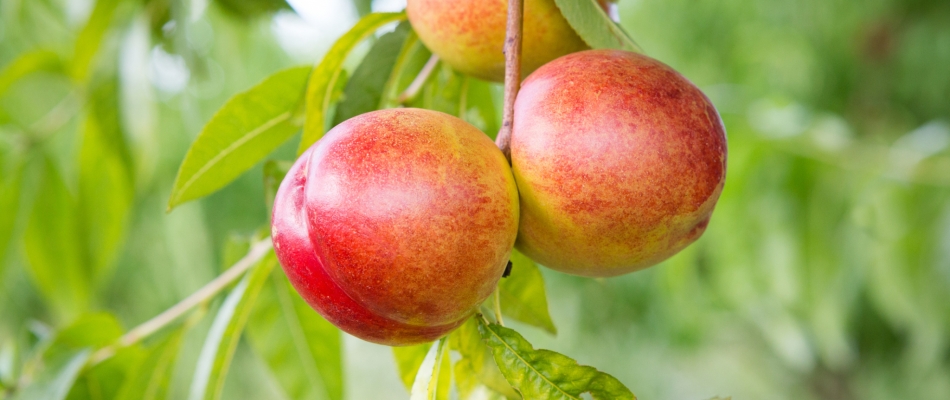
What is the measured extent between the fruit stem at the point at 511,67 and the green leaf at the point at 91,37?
3.11 feet

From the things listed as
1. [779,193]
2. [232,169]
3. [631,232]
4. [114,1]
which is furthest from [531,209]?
[779,193]

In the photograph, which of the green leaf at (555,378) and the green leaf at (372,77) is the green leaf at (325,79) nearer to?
the green leaf at (372,77)

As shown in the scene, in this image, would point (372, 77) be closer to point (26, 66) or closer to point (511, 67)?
point (511, 67)

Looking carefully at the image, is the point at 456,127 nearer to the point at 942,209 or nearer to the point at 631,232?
the point at 631,232

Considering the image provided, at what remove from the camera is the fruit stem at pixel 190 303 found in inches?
36.9

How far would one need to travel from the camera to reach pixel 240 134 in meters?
0.71

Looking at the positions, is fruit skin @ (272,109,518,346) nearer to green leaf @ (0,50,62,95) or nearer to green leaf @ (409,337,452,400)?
green leaf @ (409,337,452,400)

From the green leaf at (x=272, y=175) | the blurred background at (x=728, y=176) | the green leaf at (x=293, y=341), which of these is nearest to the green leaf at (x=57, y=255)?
the blurred background at (x=728, y=176)

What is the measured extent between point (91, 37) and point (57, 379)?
0.60 meters

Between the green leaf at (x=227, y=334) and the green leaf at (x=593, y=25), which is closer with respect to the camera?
the green leaf at (x=593, y=25)

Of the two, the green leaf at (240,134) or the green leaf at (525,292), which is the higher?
the green leaf at (240,134)

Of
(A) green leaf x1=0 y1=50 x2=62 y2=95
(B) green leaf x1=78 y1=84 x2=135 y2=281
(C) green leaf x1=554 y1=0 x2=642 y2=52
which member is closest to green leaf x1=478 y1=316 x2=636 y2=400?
(C) green leaf x1=554 y1=0 x2=642 y2=52

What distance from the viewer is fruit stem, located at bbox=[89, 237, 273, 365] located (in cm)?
94

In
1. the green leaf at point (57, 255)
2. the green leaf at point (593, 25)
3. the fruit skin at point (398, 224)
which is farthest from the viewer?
the green leaf at point (57, 255)
